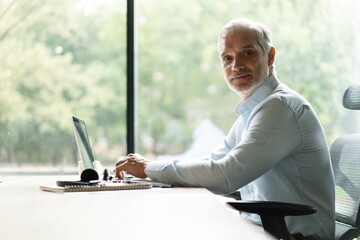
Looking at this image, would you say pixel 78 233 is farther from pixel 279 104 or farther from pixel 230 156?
pixel 279 104

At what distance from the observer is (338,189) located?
2498mm

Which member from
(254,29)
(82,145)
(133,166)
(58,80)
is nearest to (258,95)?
(254,29)

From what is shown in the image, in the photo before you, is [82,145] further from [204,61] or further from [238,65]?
[204,61]

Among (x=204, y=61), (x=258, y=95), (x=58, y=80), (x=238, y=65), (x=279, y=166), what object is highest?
(x=204, y=61)

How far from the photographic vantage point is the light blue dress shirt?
7.57ft

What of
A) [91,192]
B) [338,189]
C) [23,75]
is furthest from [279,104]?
[23,75]

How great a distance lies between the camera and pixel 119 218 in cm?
136

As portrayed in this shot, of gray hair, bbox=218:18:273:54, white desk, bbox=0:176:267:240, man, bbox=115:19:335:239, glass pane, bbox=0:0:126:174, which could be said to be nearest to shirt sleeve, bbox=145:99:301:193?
man, bbox=115:19:335:239

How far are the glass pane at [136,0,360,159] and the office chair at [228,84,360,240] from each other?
2065mm

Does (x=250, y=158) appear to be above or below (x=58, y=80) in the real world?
below

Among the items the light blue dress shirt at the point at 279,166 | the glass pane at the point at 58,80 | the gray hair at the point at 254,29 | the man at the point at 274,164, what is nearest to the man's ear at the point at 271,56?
the gray hair at the point at 254,29

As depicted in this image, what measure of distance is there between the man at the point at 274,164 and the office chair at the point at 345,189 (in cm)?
5

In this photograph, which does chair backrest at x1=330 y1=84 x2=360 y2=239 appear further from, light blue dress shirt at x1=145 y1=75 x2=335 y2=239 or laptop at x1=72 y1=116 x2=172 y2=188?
laptop at x1=72 y1=116 x2=172 y2=188

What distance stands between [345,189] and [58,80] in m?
2.63
